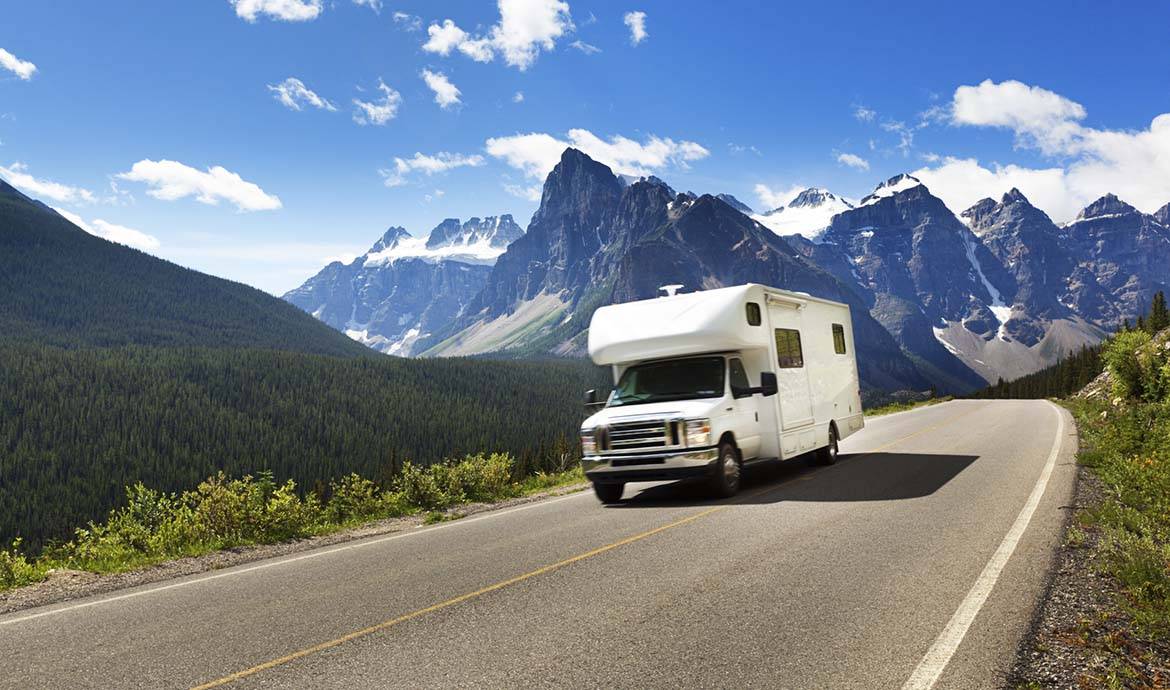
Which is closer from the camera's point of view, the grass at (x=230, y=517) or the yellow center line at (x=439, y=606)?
the yellow center line at (x=439, y=606)

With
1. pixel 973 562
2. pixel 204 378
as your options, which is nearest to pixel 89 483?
pixel 204 378

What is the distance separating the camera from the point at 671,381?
14.4m

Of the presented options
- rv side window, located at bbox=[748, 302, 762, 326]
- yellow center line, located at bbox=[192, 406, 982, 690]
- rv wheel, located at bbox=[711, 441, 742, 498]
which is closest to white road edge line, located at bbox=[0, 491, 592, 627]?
rv wheel, located at bbox=[711, 441, 742, 498]

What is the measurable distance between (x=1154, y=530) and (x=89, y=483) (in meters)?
149

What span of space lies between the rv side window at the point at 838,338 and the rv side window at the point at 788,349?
309 centimetres

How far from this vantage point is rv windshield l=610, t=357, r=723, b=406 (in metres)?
14.0

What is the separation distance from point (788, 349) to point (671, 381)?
9.56 ft

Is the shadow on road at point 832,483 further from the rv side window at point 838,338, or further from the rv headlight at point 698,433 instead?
the rv side window at point 838,338

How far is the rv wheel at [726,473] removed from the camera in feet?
43.4

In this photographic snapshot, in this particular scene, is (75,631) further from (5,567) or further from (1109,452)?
(1109,452)

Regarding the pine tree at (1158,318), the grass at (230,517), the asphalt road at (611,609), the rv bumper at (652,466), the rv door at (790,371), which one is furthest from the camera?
the pine tree at (1158,318)

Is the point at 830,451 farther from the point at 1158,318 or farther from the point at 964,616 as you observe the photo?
the point at 1158,318

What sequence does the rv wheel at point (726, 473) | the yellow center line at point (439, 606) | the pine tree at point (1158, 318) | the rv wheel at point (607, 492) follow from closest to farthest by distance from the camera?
the yellow center line at point (439, 606) < the rv wheel at point (726, 473) < the rv wheel at point (607, 492) < the pine tree at point (1158, 318)

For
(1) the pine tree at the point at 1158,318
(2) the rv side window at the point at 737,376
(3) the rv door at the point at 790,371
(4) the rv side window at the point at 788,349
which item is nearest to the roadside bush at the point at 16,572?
(2) the rv side window at the point at 737,376
